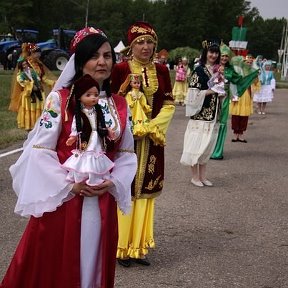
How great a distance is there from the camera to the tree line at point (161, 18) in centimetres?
6241

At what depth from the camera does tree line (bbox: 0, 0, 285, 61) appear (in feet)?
205

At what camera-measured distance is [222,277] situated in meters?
4.18

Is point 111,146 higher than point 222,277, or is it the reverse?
point 111,146

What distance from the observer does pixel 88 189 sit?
2.82 m

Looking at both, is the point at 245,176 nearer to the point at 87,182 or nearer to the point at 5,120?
the point at 87,182

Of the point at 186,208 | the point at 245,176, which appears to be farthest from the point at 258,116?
the point at 186,208

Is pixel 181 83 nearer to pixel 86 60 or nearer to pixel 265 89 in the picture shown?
pixel 265 89

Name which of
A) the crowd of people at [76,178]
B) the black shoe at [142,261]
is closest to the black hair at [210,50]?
the black shoe at [142,261]

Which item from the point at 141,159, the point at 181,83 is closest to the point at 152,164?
the point at 141,159

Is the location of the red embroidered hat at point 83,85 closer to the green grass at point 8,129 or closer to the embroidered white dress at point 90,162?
the embroidered white dress at point 90,162

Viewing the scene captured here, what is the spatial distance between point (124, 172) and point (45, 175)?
0.46 meters

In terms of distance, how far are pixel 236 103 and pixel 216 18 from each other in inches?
3117

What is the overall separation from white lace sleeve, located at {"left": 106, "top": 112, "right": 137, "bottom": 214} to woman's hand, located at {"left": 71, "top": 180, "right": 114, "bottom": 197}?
88 millimetres

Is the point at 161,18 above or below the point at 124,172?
above
